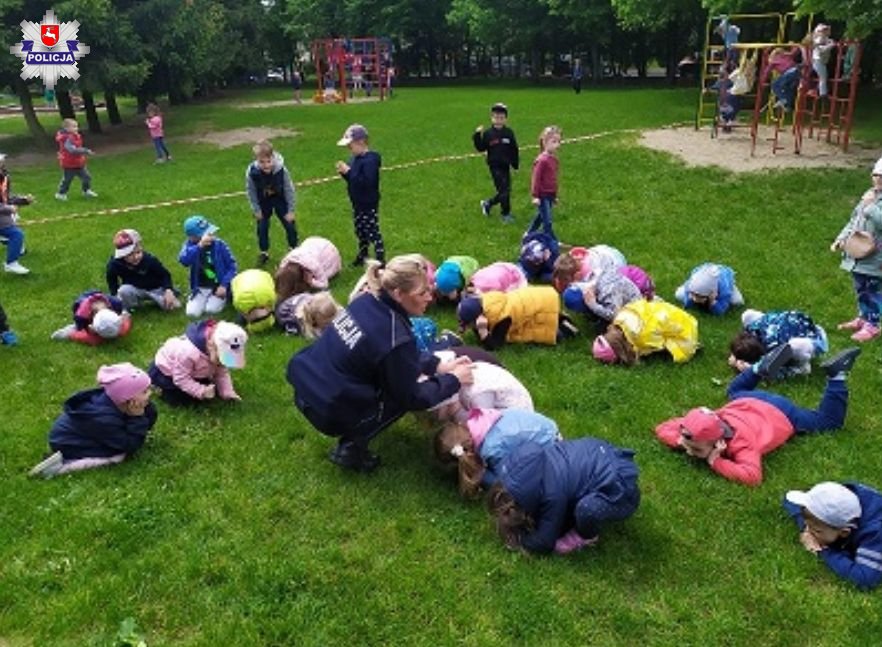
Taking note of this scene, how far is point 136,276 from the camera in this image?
28.1ft

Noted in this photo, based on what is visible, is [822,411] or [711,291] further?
[711,291]

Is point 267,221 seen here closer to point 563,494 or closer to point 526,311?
point 526,311

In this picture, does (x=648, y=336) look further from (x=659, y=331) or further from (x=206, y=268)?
(x=206, y=268)

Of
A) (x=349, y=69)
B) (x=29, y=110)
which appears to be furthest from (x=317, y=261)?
(x=349, y=69)

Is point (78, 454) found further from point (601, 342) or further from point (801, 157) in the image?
point (801, 157)

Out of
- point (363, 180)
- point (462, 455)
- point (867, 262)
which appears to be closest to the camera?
point (462, 455)

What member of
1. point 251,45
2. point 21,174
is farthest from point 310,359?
point 251,45

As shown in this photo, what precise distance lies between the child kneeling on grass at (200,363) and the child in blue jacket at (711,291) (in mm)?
4695

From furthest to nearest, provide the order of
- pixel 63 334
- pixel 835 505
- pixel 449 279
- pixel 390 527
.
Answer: pixel 449 279 → pixel 63 334 → pixel 390 527 → pixel 835 505

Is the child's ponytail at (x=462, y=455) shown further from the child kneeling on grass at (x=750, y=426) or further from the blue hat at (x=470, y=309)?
the blue hat at (x=470, y=309)

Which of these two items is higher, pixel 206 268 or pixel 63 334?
pixel 206 268

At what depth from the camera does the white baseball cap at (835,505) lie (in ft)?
14.5

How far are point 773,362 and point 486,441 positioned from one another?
2775mm

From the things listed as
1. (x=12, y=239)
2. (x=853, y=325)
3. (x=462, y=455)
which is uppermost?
(x=12, y=239)
